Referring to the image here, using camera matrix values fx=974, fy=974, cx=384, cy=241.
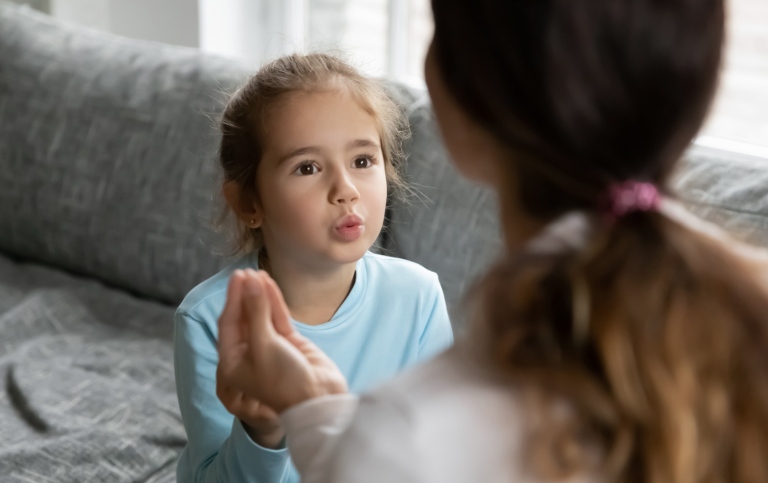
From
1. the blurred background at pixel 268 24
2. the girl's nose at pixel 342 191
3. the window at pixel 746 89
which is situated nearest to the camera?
the girl's nose at pixel 342 191

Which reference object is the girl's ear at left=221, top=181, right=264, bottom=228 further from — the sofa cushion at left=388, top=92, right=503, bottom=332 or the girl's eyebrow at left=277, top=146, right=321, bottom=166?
the sofa cushion at left=388, top=92, right=503, bottom=332

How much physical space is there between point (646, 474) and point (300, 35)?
7.15ft

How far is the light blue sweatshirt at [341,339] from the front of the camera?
3.98 feet

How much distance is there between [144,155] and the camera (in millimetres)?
2105

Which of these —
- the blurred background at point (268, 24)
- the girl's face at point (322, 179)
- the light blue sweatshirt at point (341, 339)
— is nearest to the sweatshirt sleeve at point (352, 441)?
the light blue sweatshirt at point (341, 339)

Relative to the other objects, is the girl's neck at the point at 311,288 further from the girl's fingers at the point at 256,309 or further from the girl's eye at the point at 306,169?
the girl's fingers at the point at 256,309

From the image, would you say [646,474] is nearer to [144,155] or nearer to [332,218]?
[332,218]

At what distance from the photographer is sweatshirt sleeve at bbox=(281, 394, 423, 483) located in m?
0.67

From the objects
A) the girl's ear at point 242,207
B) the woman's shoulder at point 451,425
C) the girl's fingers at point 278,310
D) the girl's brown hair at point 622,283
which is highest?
the girl's brown hair at point 622,283

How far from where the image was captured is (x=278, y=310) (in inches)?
33.8

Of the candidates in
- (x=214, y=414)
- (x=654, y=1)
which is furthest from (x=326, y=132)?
(x=654, y=1)

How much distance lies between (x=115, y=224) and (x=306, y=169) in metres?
1.01

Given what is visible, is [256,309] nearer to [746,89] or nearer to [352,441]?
[352,441]

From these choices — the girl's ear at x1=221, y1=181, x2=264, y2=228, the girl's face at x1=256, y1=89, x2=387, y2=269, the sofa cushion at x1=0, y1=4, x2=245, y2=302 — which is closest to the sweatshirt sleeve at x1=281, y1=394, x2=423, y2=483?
the girl's face at x1=256, y1=89, x2=387, y2=269
